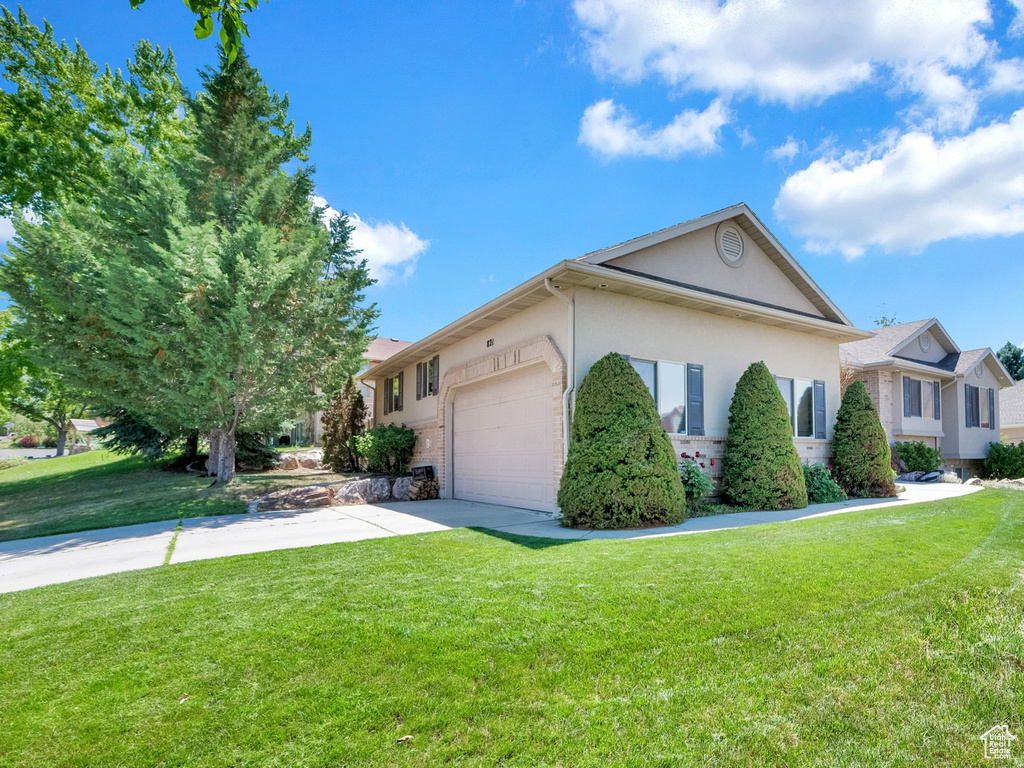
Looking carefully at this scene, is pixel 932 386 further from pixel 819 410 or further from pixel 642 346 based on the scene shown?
pixel 642 346

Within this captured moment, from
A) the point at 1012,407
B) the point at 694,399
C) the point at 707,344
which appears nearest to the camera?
the point at 694,399

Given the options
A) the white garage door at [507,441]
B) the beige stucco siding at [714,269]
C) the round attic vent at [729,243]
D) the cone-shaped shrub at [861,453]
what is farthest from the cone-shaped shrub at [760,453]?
the white garage door at [507,441]

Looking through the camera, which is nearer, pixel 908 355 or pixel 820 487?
pixel 820 487

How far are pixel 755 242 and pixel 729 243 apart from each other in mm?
896

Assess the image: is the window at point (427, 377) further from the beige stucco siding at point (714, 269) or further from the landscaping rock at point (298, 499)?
the beige stucco siding at point (714, 269)

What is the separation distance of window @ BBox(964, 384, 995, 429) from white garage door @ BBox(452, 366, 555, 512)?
18.0 m

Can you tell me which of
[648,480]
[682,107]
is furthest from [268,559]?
[682,107]

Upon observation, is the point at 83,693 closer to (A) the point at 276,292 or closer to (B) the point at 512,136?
(A) the point at 276,292

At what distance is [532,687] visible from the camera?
278 cm

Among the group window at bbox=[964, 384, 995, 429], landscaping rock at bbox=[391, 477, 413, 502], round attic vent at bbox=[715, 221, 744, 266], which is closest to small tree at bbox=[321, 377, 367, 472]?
landscaping rock at bbox=[391, 477, 413, 502]

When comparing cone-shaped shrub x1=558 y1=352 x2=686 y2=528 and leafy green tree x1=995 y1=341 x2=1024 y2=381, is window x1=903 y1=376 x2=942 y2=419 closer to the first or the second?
cone-shaped shrub x1=558 y1=352 x2=686 y2=528

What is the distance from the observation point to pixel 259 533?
25.2 ft

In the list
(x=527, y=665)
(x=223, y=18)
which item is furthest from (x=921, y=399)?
(x=223, y=18)

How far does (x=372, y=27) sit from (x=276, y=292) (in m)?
5.50
